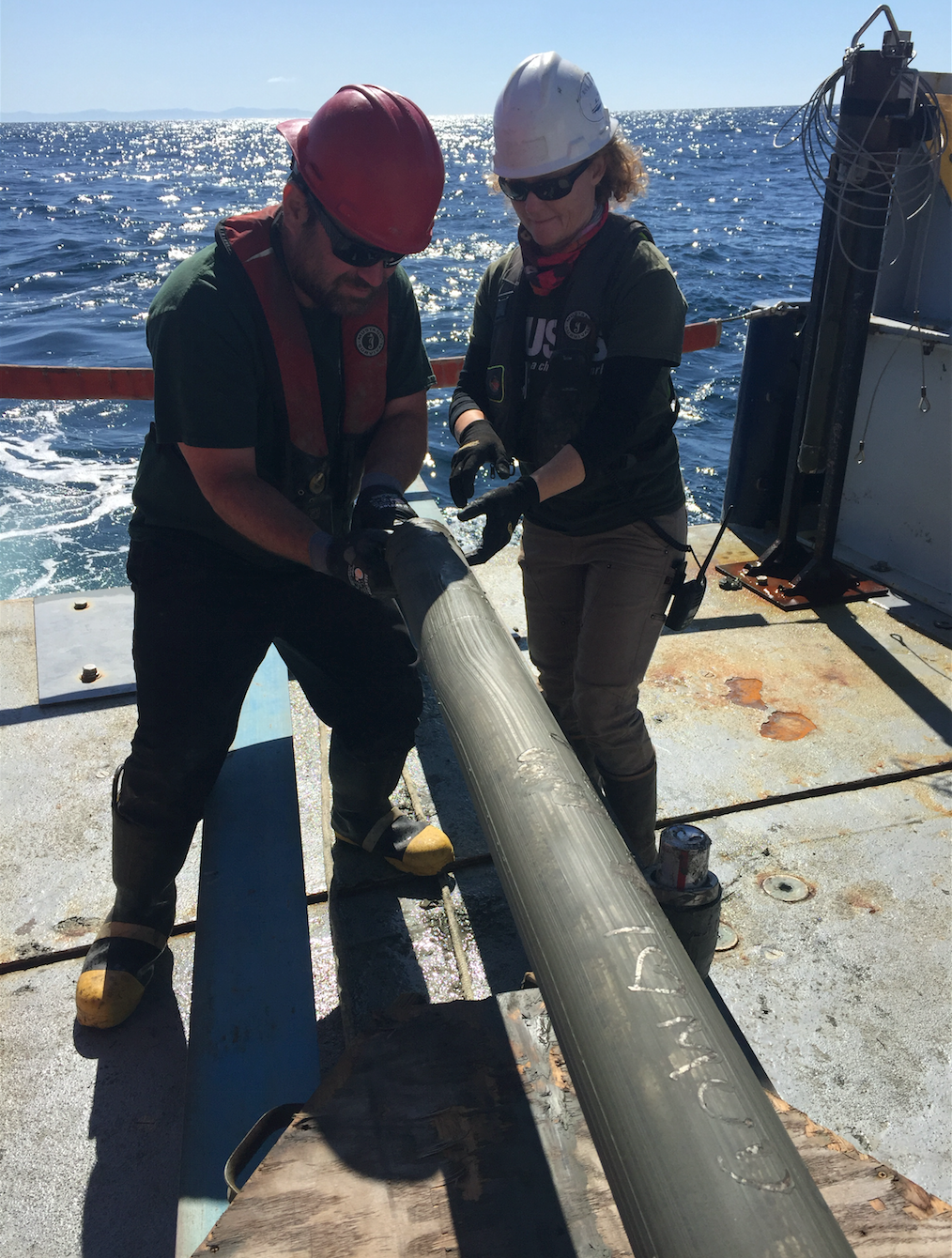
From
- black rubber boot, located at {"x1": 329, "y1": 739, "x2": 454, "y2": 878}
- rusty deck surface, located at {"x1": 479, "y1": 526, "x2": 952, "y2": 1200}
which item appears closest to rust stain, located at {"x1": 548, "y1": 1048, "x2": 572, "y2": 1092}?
rusty deck surface, located at {"x1": 479, "y1": 526, "x2": 952, "y2": 1200}

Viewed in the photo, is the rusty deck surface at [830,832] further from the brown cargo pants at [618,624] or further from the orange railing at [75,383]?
the orange railing at [75,383]

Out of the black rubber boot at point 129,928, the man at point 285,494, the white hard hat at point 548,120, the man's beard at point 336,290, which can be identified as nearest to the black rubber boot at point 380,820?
the man at point 285,494

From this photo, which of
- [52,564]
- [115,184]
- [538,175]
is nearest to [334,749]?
[538,175]

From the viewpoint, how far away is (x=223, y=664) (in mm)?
2369

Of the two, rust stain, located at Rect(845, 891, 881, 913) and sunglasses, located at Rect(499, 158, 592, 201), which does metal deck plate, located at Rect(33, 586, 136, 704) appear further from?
rust stain, located at Rect(845, 891, 881, 913)

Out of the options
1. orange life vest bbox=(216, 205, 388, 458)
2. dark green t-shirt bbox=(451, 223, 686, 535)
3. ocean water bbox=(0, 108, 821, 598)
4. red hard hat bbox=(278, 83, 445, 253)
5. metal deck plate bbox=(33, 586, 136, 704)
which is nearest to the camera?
red hard hat bbox=(278, 83, 445, 253)

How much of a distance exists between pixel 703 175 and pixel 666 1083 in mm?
49924

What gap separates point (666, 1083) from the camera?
0.94 metres

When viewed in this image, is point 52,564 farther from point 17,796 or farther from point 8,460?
point 17,796

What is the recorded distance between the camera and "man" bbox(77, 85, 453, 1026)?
208 centimetres

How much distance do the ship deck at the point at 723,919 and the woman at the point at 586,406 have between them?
49 cm

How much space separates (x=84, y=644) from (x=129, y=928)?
67.8 inches

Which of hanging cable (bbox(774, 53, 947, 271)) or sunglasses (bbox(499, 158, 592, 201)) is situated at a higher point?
hanging cable (bbox(774, 53, 947, 271))

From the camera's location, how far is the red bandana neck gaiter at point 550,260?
242 centimetres
